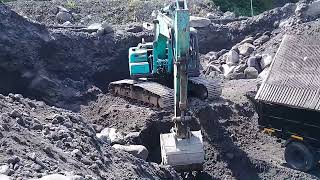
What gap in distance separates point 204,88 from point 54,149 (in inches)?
269

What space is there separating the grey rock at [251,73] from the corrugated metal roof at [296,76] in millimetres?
5447

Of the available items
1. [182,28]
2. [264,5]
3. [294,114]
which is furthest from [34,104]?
[264,5]

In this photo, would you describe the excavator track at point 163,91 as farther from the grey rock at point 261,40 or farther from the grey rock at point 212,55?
the grey rock at point 261,40

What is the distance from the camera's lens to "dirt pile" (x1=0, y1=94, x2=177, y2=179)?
6840mm

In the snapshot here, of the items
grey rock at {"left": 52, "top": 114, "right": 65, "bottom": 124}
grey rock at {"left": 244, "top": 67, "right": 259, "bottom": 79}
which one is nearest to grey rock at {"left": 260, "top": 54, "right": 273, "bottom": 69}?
grey rock at {"left": 244, "top": 67, "right": 259, "bottom": 79}

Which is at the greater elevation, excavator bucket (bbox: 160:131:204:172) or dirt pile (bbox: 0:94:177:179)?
dirt pile (bbox: 0:94:177:179)

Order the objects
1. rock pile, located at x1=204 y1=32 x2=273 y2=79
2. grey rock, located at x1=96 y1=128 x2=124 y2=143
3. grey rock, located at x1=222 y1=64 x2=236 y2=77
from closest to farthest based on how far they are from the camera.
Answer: grey rock, located at x1=96 y1=128 x2=124 y2=143, rock pile, located at x1=204 y1=32 x2=273 y2=79, grey rock, located at x1=222 y1=64 x2=236 y2=77

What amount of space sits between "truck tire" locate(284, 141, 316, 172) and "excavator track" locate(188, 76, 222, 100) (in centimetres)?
345

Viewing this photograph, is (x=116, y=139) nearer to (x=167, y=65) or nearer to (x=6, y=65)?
(x=167, y=65)

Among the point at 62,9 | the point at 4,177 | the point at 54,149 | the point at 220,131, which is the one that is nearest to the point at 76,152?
the point at 54,149

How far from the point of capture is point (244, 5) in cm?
2862

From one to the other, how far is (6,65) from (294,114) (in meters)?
8.66

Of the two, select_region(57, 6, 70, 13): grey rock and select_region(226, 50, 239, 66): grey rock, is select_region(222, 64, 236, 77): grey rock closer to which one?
select_region(226, 50, 239, 66): grey rock

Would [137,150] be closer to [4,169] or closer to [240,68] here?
[4,169]
